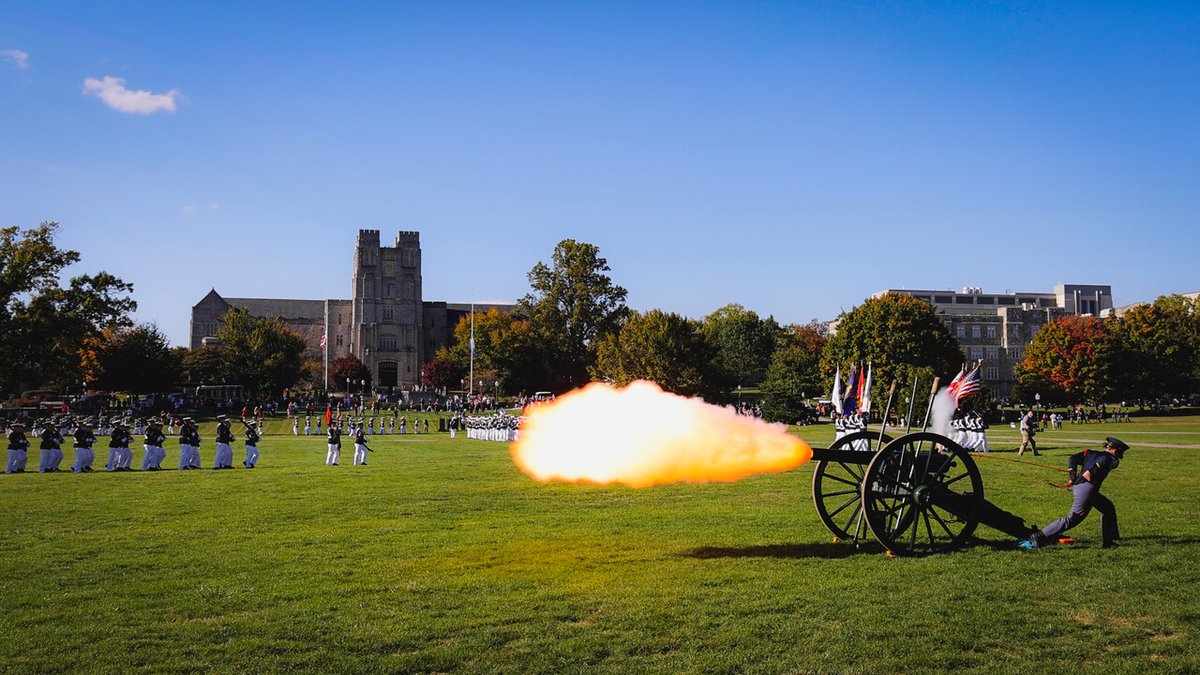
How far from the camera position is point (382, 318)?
170 metres

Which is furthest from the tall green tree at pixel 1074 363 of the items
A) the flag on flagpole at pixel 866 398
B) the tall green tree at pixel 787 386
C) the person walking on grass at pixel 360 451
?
the person walking on grass at pixel 360 451

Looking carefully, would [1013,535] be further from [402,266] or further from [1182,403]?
[402,266]

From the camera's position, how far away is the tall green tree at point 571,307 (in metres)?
115

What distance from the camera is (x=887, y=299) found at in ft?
299

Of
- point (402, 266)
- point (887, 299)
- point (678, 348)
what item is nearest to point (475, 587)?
point (678, 348)

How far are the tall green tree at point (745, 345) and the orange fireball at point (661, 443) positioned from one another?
420 ft

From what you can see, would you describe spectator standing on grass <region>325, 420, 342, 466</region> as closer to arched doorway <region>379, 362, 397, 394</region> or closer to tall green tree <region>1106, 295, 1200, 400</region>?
tall green tree <region>1106, 295, 1200, 400</region>

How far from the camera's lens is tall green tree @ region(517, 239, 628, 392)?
377ft

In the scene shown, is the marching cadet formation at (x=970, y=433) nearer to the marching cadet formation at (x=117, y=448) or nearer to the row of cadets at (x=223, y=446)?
the marching cadet formation at (x=117, y=448)

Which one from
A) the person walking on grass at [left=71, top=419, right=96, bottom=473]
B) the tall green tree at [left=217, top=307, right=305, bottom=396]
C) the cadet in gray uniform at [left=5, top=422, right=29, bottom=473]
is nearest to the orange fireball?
the person walking on grass at [left=71, top=419, right=96, bottom=473]

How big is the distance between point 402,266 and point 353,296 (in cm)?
1160

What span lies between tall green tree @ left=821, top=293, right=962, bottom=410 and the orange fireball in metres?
71.3

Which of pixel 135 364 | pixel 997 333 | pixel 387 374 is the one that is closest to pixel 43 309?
pixel 135 364

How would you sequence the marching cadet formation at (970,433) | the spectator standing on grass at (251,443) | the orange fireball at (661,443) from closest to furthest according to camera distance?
1. the orange fireball at (661,443)
2. the spectator standing on grass at (251,443)
3. the marching cadet formation at (970,433)
